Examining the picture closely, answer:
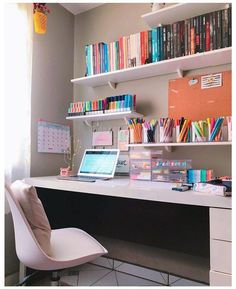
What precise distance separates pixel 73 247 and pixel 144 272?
86 cm

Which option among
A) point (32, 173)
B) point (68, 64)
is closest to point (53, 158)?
point (32, 173)

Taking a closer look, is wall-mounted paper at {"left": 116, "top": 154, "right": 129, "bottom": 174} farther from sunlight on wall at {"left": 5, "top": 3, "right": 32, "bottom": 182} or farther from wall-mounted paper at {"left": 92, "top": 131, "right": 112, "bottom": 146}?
sunlight on wall at {"left": 5, "top": 3, "right": 32, "bottom": 182}

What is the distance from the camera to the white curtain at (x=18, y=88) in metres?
1.67

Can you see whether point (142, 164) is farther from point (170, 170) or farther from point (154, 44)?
point (154, 44)

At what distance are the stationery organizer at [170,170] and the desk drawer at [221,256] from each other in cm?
56

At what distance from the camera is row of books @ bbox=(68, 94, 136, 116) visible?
5.76 ft

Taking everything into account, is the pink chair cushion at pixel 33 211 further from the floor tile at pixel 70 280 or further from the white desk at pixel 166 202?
the floor tile at pixel 70 280

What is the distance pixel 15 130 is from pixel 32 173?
1.28 ft

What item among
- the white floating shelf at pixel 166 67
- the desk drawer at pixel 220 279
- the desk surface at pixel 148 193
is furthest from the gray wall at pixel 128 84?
the desk drawer at pixel 220 279

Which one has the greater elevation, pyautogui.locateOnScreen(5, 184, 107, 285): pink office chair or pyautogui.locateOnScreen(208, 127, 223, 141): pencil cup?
pyautogui.locateOnScreen(208, 127, 223, 141): pencil cup


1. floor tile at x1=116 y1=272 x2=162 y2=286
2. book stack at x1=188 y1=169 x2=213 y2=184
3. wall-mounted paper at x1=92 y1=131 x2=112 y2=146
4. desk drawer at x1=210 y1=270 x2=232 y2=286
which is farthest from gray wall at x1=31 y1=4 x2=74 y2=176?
desk drawer at x1=210 y1=270 x2=232 y2=286

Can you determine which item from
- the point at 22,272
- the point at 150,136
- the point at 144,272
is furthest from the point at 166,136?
the point at 22,272

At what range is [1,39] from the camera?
163cm

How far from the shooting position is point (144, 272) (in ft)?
5.84
